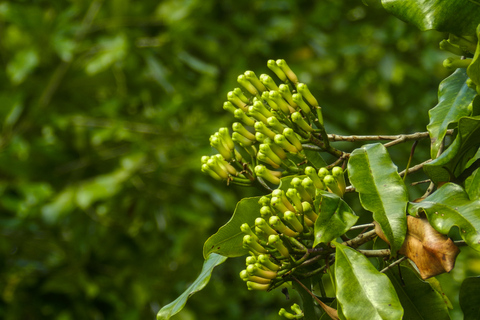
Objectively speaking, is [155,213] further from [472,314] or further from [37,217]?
[472,314]

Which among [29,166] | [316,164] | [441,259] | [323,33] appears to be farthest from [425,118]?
[441,259]

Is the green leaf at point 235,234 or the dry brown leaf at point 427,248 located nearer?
the dry brown leaf at point 427,248

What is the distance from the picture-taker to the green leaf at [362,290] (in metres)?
0.58

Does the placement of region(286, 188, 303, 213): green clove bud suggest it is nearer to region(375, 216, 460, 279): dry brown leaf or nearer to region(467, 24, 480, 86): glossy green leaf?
region(375, 216, 460, 279): dry brown leaf

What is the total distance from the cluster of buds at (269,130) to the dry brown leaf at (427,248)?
0.18m

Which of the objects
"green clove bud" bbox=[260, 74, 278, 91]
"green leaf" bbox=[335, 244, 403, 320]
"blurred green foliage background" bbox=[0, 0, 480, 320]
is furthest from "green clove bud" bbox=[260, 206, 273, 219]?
"blurred green foliage background" bbox=[0, 0, 480, 320]

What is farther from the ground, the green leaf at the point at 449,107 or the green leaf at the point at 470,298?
the green leaf at the point at 449,107

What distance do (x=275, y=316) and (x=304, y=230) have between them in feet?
7.39

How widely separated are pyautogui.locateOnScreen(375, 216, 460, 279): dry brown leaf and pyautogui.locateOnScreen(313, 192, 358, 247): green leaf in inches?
1.5

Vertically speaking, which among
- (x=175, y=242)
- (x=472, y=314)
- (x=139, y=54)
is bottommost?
(x=175, y=242)

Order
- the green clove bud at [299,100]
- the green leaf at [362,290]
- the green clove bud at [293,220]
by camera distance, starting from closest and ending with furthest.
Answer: the green leaf at [362,290] → the green clove bud at [293,220] → the green clove bud at [299,100]

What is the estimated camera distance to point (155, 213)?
259 centimetres

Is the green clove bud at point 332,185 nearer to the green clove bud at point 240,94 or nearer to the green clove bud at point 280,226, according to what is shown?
the green clove bud at point 280,226

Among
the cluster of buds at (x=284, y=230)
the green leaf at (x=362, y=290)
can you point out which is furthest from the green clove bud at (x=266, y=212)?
the green leaf at (x=362, y=290)
